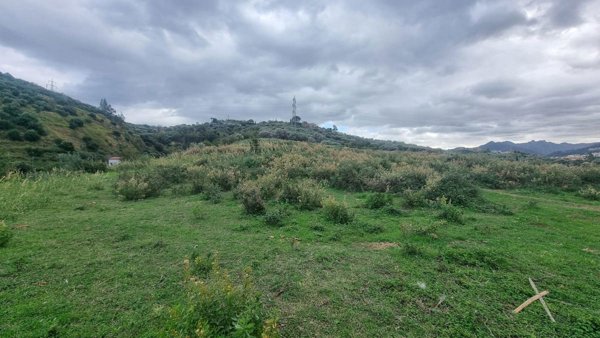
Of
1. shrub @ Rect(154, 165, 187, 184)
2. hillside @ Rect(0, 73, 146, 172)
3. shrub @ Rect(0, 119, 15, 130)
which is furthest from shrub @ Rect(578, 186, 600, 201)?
shrub @ Rect(0, 119, 15, 130)

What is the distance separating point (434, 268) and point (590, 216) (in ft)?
26.5

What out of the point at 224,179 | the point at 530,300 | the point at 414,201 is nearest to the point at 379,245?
the point at 530,300

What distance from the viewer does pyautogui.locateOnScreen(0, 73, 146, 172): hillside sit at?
2566cm

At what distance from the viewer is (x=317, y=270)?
15.7 feet

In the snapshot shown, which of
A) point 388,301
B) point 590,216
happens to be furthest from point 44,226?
point 590,216

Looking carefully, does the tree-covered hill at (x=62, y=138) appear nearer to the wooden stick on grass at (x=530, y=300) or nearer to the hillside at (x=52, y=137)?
the hillside at (x=52, y=137)

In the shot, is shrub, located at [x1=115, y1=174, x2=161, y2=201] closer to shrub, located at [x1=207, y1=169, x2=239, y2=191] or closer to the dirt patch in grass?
shrub, located at [x1=207, y1=169, x2=239, y2=191]

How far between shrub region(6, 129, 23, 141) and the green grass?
28131 mm

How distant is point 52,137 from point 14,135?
13.6 ft

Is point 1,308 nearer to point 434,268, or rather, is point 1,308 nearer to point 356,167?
point 434,268

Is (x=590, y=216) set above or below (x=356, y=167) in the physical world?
below

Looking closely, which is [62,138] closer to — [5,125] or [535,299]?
[5,125]

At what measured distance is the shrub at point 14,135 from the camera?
93.2ft

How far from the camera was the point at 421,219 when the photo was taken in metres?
8.01
